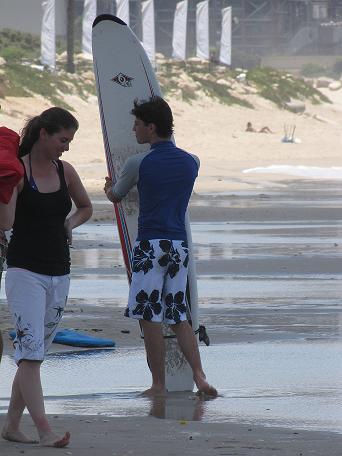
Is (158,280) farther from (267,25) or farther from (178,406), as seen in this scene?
(267,25)

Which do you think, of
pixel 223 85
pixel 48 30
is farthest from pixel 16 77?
pixel 223 85

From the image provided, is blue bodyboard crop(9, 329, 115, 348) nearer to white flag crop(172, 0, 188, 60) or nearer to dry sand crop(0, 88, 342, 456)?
dry sand crop(0, 88, 342, 456)

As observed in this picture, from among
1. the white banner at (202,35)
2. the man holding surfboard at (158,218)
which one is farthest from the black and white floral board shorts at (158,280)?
the white banner at (202,35)

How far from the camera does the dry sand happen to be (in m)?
6.29

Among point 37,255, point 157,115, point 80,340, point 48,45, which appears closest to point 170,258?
point 157,115

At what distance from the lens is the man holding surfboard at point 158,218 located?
24.8ft

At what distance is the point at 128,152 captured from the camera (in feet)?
28.6

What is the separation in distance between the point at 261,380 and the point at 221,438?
1.84 metres

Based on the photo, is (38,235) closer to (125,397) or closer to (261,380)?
(125,397)

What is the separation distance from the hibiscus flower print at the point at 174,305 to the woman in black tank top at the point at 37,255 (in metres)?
1.17

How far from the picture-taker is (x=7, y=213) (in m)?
6.25

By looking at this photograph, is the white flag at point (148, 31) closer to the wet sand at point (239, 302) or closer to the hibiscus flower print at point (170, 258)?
the wet sand at point (239, 302)

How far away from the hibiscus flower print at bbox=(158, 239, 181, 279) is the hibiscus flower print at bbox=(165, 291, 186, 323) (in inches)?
4.7

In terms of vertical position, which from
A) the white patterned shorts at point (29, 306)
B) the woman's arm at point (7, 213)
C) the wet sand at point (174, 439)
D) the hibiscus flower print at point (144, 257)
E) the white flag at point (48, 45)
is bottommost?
the white flag at point (48, 45)
